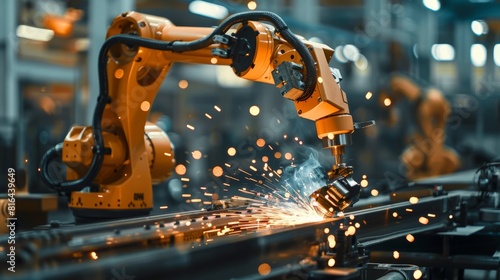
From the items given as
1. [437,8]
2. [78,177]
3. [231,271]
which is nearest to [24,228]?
[78,177]

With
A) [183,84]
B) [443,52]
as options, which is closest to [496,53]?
[443,52]

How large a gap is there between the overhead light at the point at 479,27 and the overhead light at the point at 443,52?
2073 millimetres

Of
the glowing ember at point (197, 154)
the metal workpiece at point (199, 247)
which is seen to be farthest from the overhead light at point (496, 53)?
the metal workpiece at point (199, 247)

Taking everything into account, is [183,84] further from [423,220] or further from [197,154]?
[423,220]

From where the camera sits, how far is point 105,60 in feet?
11.0

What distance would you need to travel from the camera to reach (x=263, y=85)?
1295 centimetres

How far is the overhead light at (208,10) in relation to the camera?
9550mm

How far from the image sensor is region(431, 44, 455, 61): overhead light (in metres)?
15.2

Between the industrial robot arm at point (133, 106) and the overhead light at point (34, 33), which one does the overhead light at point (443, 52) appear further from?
the industrial robot arm at point (133, 106)

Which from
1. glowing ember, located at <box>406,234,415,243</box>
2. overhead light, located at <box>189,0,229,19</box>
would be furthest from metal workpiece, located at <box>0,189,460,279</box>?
overhead light, located at <box>189,0,229,19</box>

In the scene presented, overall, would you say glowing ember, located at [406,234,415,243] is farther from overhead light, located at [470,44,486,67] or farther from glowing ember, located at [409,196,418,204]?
overhead light, located at [470,44,486,67]

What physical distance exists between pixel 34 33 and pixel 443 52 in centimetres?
967

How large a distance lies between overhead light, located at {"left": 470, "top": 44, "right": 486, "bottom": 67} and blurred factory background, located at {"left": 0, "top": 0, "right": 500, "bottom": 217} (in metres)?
0.04

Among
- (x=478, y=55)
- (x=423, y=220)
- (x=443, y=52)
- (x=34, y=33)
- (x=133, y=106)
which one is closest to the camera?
(x=133, y=106)
